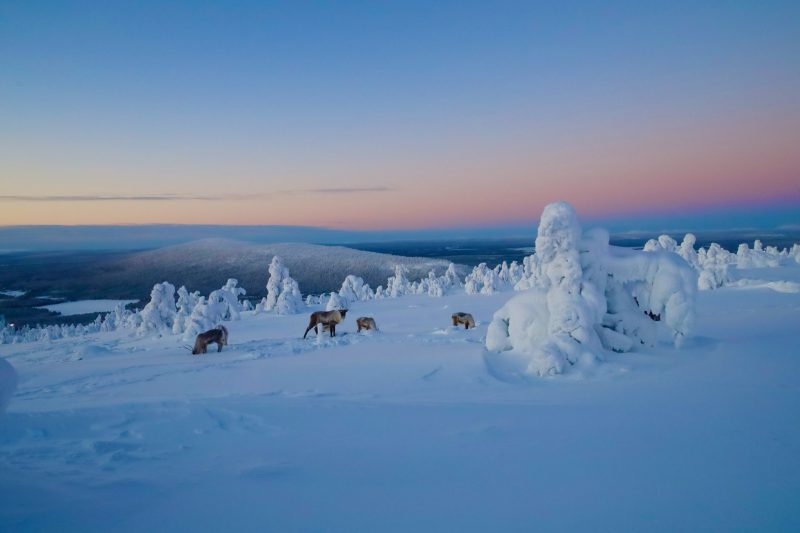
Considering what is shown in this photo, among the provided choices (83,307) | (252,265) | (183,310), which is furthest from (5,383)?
(252,265)

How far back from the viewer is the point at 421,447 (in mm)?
5684

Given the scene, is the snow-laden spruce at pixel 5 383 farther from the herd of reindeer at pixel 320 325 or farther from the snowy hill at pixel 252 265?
the snowy hill at pixel 252 265

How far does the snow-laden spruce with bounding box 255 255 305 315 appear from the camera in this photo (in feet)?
118

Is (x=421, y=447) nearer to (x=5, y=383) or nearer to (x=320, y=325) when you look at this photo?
(x=5, y=383)

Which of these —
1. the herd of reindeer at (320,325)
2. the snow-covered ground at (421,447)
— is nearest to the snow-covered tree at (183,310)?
the herd of reindeer at (320,325)

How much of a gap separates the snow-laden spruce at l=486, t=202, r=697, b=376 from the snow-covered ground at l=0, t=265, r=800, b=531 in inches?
27.6

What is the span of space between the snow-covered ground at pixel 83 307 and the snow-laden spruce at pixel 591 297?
77062 millimetres

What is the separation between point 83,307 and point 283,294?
62374 mm

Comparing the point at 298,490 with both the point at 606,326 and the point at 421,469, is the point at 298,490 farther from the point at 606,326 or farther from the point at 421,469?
the point at 606,326

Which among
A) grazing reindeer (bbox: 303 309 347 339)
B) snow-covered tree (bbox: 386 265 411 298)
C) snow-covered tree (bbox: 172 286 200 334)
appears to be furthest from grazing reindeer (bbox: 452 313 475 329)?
snow-covered tree (bbox: 386 265 411 298)

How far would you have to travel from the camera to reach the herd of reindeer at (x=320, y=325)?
14.7 meters

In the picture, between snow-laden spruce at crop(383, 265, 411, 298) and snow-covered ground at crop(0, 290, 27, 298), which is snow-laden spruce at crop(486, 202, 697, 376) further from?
snow-covered ground at crop(0, 290, 27, 298)

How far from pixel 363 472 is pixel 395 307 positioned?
2776cm

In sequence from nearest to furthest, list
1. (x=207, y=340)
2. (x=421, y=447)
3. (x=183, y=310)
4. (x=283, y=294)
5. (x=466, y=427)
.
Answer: (x=421, y=447) < (x=466, y=427) < (x=207, y=340) < (x=183, y=310) < (x=283, y=294)
